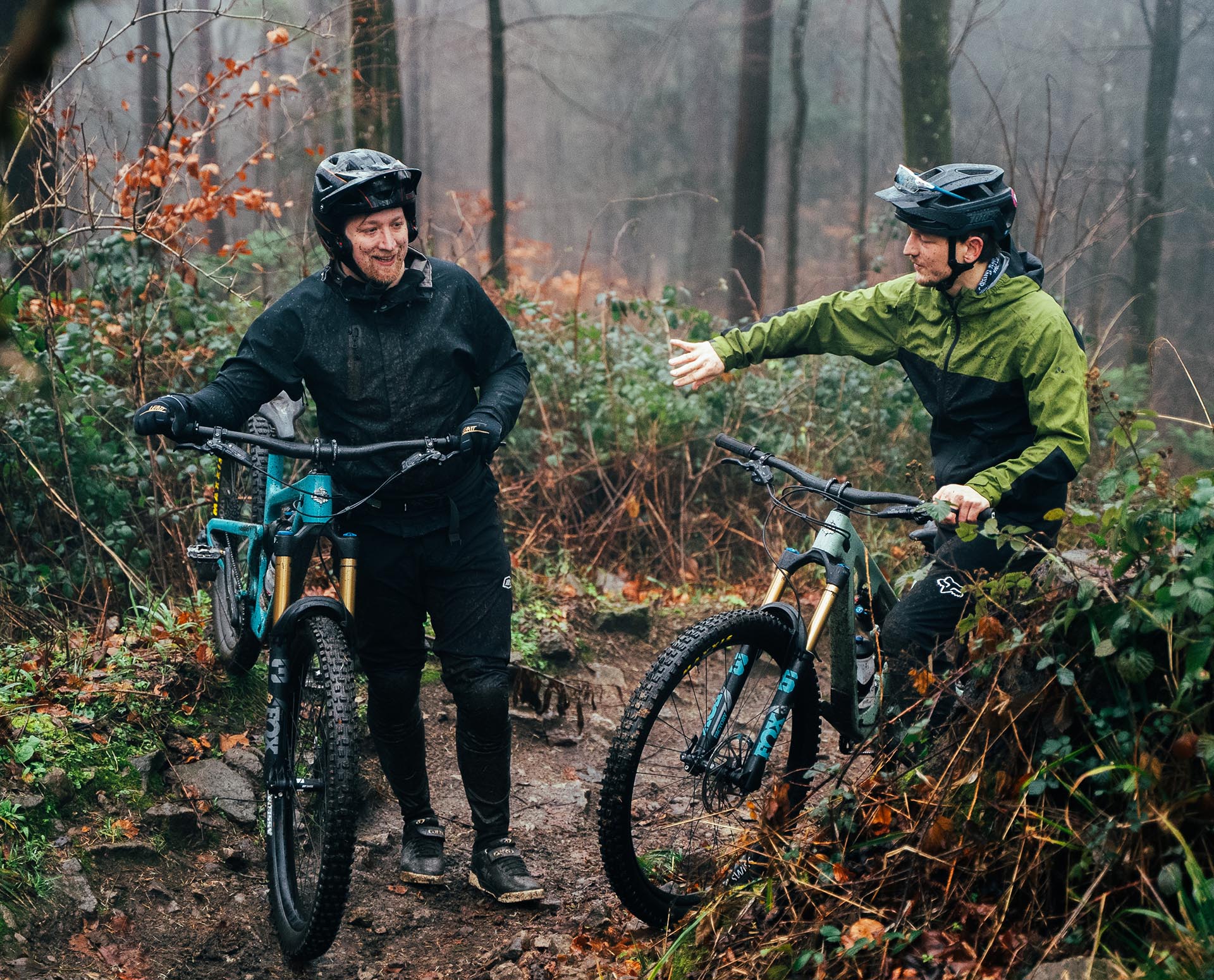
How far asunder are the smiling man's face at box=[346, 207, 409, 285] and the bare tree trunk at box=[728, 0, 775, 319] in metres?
10.4

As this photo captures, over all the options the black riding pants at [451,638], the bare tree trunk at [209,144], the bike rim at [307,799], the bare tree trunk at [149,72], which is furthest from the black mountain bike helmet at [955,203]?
the bare tree trunk at [149,72]

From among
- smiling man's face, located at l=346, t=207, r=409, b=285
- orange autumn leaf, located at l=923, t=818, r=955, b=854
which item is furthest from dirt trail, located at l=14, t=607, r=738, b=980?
smiling man's face, located at l=346, t=207, r=409, b=285

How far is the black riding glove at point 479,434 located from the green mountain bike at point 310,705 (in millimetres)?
36

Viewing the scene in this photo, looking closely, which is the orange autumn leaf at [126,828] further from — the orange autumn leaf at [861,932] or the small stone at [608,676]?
the small stone at [608,676]

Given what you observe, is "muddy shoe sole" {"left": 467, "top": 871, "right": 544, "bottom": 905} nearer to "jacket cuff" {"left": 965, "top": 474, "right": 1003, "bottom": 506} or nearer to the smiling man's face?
"jacket cuff" {"left": 965, "top": 474, "right": 1003, "bottom": 506}

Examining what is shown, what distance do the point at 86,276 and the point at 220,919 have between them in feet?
16.6

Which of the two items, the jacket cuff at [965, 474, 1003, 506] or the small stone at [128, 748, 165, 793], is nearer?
the jacket cuff at [965, 474, 1003, 506]

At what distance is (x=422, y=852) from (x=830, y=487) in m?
2.09

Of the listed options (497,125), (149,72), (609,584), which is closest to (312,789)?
(609,584)

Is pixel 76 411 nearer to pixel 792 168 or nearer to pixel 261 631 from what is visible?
pixel 261 631

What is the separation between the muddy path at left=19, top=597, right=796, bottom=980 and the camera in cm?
379

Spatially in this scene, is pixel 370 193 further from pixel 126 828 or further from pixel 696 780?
pixel 126 828

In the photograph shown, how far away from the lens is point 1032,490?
406cm

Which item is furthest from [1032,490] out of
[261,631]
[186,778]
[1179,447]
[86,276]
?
[1179,447]
